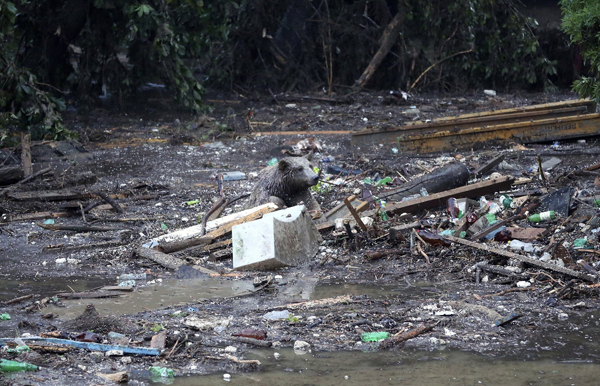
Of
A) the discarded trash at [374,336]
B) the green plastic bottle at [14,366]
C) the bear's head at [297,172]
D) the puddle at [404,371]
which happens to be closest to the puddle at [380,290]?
the discarded trash at [374,336]

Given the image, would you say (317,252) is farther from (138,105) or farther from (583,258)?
(138,105)

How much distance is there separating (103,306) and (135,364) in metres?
1.31

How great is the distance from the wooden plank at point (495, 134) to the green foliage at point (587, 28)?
4.30m

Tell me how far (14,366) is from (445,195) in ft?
17.0

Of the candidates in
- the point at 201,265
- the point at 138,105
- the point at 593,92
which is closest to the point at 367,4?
the point at 138,105

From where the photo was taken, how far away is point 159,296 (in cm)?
541

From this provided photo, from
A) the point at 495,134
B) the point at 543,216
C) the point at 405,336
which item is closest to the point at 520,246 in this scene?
the point at 543,216

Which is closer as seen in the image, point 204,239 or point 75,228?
point 204,239

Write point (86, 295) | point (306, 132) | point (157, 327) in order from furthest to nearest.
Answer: point (306, 132)
point (86, 295)
point (157, 327)

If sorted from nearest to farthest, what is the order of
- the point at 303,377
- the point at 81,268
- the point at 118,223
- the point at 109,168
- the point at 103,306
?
the point at 303,377
the point at 103,306
the point at 81,268
the point at 118,223
the point at 109,168

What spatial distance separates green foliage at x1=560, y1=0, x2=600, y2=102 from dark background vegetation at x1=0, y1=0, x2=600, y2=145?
9429 mm

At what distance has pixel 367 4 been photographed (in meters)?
18.7

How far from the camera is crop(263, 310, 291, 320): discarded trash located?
4.78 meters

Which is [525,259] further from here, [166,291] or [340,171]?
[340,171]
